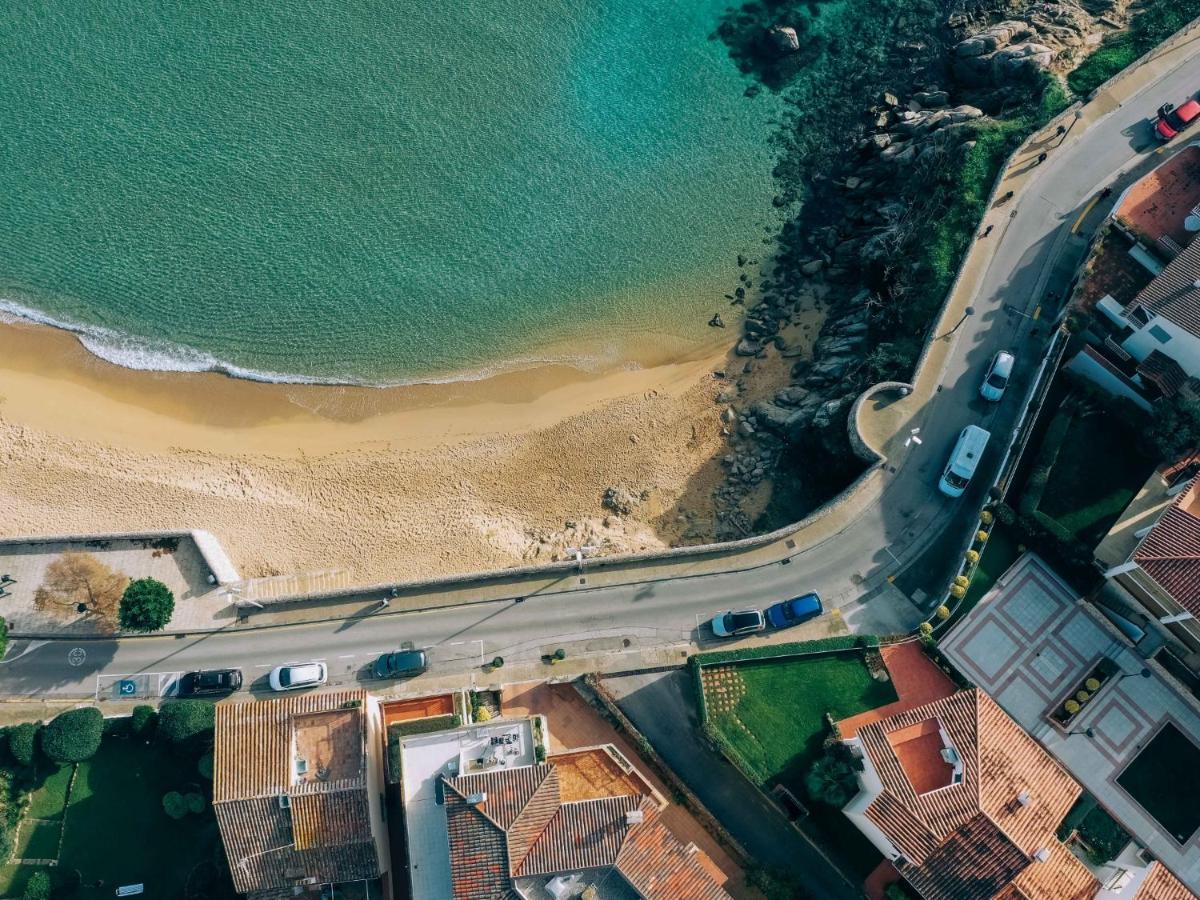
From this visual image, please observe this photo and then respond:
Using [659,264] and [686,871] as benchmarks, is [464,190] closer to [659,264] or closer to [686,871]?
[659,264]

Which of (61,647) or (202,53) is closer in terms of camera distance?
(61,647)

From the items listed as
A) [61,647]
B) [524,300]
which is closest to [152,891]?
[61,647]

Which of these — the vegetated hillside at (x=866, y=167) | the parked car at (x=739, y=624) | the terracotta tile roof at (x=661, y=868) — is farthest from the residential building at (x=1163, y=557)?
the terracotta tile roof at (x=661, y=868)

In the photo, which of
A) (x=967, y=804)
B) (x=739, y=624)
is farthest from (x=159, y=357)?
(x=967, y=804)

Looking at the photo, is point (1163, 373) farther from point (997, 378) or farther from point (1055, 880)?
point (1055, 880)

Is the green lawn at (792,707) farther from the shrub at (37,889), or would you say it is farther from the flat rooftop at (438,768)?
the shrub at (37,889)

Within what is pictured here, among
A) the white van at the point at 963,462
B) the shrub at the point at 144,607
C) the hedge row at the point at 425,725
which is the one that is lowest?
the white van at the point at 963,462
